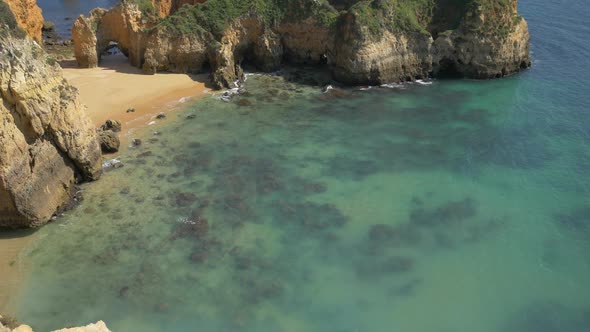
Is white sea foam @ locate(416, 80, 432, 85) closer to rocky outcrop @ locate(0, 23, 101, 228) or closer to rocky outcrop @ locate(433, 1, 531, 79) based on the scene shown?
rocky outcrop @ locate(433, 1, 531, 79)

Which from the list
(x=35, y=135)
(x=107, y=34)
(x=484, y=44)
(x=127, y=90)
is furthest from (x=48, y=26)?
(x=484, y=44)

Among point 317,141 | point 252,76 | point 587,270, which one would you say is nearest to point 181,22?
point 252,76

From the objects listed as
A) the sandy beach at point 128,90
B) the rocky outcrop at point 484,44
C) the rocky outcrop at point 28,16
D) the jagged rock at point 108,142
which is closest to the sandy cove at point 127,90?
the sandy beach at point 128,90

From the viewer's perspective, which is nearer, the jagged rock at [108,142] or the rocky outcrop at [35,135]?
the rocky outcrop at [35,135]

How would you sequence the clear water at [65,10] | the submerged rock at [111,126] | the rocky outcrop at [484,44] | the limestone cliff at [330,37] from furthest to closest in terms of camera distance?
the clear water at [65,10]
the rocky outcrop at [484,44]
the limestone cliff at [330,37]
the submerged rock at [111,126]

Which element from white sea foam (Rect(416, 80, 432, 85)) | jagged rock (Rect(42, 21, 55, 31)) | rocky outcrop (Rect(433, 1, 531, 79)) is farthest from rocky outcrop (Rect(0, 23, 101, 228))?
jagged rock (Rect(42, 21, 55, 31))

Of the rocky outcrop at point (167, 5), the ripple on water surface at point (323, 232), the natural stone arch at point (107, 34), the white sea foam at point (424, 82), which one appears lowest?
the ripple on water surface at point (323, 232)

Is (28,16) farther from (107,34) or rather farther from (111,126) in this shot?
(111,126)

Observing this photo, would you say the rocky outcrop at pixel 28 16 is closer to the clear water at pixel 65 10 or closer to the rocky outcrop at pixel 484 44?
the clear water at pixel 65 10

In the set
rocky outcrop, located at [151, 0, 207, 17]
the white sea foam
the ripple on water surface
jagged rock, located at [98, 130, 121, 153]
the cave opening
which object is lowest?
the ripple on water surface
